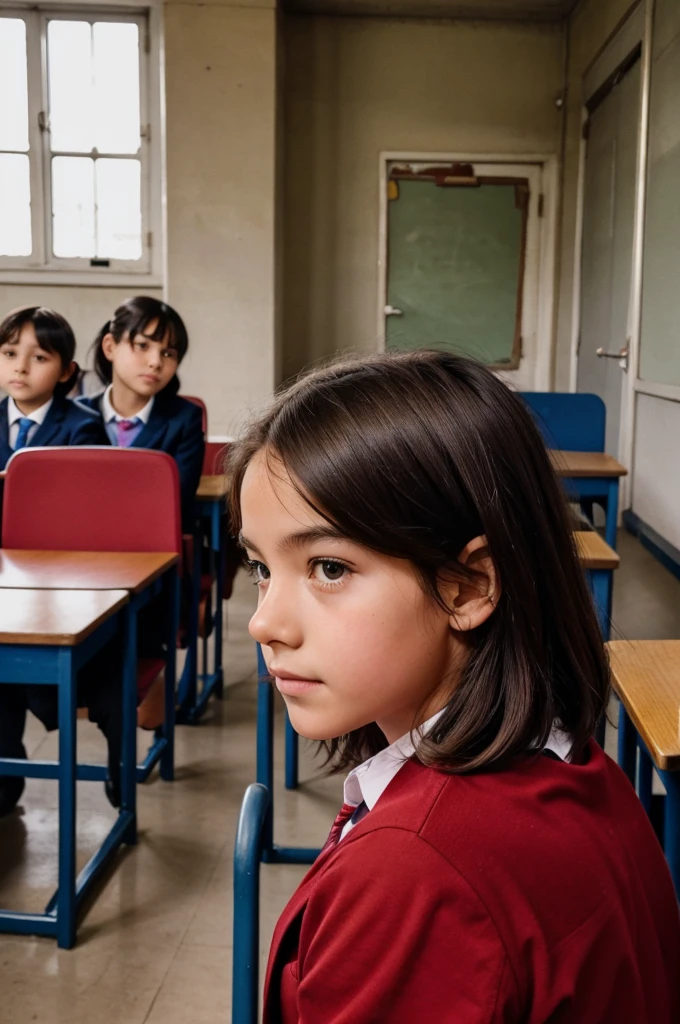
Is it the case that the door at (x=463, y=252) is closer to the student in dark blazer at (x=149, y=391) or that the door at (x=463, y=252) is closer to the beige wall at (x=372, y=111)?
the beige wall at (x=372, y=111)

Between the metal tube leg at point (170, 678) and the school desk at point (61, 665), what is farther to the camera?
the metal tube leg at point (170, 678)

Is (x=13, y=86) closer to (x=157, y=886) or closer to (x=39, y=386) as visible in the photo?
(x=39, y=386)

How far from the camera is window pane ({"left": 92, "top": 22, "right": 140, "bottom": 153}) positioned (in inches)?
237

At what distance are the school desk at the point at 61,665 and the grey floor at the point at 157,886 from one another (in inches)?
1.8

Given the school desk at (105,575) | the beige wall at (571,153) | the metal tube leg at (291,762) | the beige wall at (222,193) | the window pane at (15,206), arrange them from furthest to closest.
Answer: the window pane at (15,206) < the beige wall at (571,153) < the beige wall at (222,193) < the metal tube leg at (291,762) < the school desk at (105,575)

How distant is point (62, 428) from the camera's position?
2920 mm

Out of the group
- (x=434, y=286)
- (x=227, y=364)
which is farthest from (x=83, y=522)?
(x=434, y=286)

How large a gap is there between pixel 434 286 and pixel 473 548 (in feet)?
19.9

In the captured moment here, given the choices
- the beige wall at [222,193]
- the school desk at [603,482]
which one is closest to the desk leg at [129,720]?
the school desk at [603,482]

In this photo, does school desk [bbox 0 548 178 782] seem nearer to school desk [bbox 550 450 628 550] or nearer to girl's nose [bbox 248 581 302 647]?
girl's nose [bbox 248 581 302 647]

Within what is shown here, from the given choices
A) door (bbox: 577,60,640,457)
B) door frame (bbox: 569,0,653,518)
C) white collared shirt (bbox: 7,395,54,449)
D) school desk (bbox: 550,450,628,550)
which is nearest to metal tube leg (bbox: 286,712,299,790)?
white collared shirt (bbox: 7,395,54,449)

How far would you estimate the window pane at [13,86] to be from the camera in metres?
5.99

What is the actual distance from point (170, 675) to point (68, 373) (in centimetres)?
104

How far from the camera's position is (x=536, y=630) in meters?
0.62
